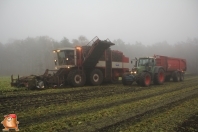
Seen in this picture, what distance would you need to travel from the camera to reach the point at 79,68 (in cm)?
1745

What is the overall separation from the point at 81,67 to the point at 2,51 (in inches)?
2700

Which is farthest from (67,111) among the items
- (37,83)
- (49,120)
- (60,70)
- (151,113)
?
(60,70)

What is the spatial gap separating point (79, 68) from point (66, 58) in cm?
153

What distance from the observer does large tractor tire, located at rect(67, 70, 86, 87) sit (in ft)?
52.7

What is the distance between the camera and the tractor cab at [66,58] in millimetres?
17188

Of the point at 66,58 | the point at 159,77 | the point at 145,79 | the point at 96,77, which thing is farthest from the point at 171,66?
the point at 66,58

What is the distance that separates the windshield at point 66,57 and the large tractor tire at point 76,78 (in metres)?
1.22

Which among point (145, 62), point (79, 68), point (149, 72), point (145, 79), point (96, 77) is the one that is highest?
point (145, 62)

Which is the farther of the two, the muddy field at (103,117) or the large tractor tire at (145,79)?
the large tractor tire at (145,79)

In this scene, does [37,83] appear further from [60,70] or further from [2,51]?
[2,51]

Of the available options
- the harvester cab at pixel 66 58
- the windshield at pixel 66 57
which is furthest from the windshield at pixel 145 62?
the windshield at pixel 66 57

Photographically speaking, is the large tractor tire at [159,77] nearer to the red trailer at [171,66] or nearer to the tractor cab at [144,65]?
the tractor cab at [144,65]

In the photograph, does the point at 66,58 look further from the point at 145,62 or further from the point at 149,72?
the point at 149,72

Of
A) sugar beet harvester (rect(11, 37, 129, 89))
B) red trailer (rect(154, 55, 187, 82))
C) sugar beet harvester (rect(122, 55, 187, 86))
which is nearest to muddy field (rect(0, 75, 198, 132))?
sugar beet harvester (rect(11, 37, 129, 89))
